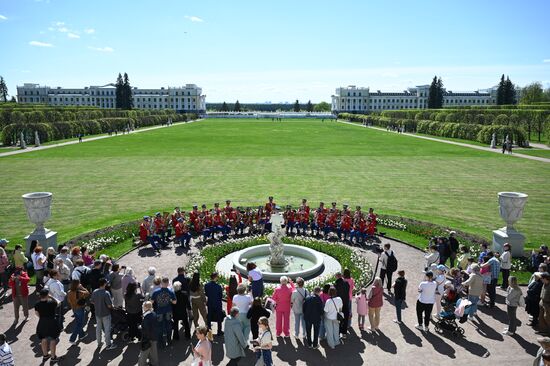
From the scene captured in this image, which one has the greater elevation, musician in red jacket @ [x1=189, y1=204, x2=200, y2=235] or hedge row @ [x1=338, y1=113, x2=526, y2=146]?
hedge row @ [x1=338, y1=113, x2=526, y2=146]

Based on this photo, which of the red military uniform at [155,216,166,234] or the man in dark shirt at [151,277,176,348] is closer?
the man in dark shirt at [151,277,176,348]

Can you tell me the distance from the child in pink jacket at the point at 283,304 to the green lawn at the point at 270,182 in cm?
1089

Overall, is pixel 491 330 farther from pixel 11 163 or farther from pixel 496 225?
pixel 11 163

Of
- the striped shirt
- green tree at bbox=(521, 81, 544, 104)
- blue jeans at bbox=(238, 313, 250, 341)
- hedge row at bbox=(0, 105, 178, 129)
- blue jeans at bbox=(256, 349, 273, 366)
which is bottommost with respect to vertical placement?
blue jeans at bbox=(256, 349, 273, 366)

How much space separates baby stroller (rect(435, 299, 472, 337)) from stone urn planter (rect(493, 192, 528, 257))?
5.40m

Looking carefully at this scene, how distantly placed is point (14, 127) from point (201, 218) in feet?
156

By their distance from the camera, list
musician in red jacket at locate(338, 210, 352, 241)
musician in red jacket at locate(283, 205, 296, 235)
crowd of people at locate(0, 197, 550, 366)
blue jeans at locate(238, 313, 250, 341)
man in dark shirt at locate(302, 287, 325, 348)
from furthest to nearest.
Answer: musician in red jacket at locate(283, 205, 296, 235), musician in red jacket at locate(338, 210, 352, 241), man in dark shirt at locate(302, 287, 325, 348), blue jeans at locate(238, 313, 250, 341), crowd of people at locate(0, 197, 550, 366)

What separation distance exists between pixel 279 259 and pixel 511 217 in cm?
794

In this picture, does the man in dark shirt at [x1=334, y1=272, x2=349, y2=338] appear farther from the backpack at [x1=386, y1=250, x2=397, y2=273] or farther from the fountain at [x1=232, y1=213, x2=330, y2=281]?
the fountain at [x1=232, y1=213, x2=330, y2=281]

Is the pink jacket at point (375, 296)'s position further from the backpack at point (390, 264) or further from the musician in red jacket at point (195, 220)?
the musician in red jacket at point (195, 220)

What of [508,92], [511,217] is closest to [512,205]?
[511,217]

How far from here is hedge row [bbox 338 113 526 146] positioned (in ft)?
174

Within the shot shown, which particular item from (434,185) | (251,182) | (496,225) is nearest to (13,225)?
(251,182)

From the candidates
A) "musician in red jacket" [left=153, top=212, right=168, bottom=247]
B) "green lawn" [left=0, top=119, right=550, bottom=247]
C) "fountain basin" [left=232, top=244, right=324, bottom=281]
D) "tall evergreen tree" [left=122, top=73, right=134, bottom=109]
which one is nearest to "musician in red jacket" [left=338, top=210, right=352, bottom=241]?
"fountain basin" [left=232, top=244, right=324, bottom=281]
